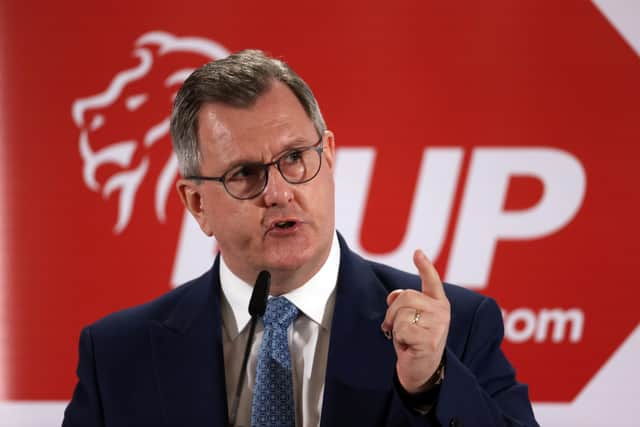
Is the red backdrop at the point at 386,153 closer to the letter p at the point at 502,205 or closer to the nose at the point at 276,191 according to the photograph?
the letter p at the point at 502,205

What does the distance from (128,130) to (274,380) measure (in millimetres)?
1593

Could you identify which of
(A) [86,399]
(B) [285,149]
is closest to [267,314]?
(B) [285,149]

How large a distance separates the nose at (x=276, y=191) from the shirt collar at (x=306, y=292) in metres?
0.24

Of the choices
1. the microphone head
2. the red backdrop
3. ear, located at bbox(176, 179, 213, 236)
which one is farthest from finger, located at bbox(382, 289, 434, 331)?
the red backdrop

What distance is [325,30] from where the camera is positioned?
3131 millimetres

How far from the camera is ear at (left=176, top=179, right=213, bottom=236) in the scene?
2.10m

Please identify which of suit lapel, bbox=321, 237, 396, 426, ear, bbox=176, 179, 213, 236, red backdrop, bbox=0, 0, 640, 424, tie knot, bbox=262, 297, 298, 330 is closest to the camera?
suit lapel, bbox=321, 237, 396, 426

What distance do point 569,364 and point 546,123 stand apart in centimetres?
90

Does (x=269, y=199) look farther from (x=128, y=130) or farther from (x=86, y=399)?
(x=128, y=130)

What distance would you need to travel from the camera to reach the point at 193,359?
1.99 metres

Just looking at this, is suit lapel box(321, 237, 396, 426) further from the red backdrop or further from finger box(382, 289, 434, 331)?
the red backdrop

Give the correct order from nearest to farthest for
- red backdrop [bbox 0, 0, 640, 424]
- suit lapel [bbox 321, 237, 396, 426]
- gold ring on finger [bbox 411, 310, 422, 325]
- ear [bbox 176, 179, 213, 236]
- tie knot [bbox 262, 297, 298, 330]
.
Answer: gold ring on finger [bbox 411, 310, 422, 325]
suit lapel [bbox 321, 237, 396, 426]
tie knot [bbox 262, 297, 298, 330]
ear [bbox 176, 179, 213, 236]
red backdrop [bbox 0, 0, 640, 424]

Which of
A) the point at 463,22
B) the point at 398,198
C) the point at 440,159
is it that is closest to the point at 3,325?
the point at 398,198

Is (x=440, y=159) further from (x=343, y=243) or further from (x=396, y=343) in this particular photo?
(x=396, y=343)
